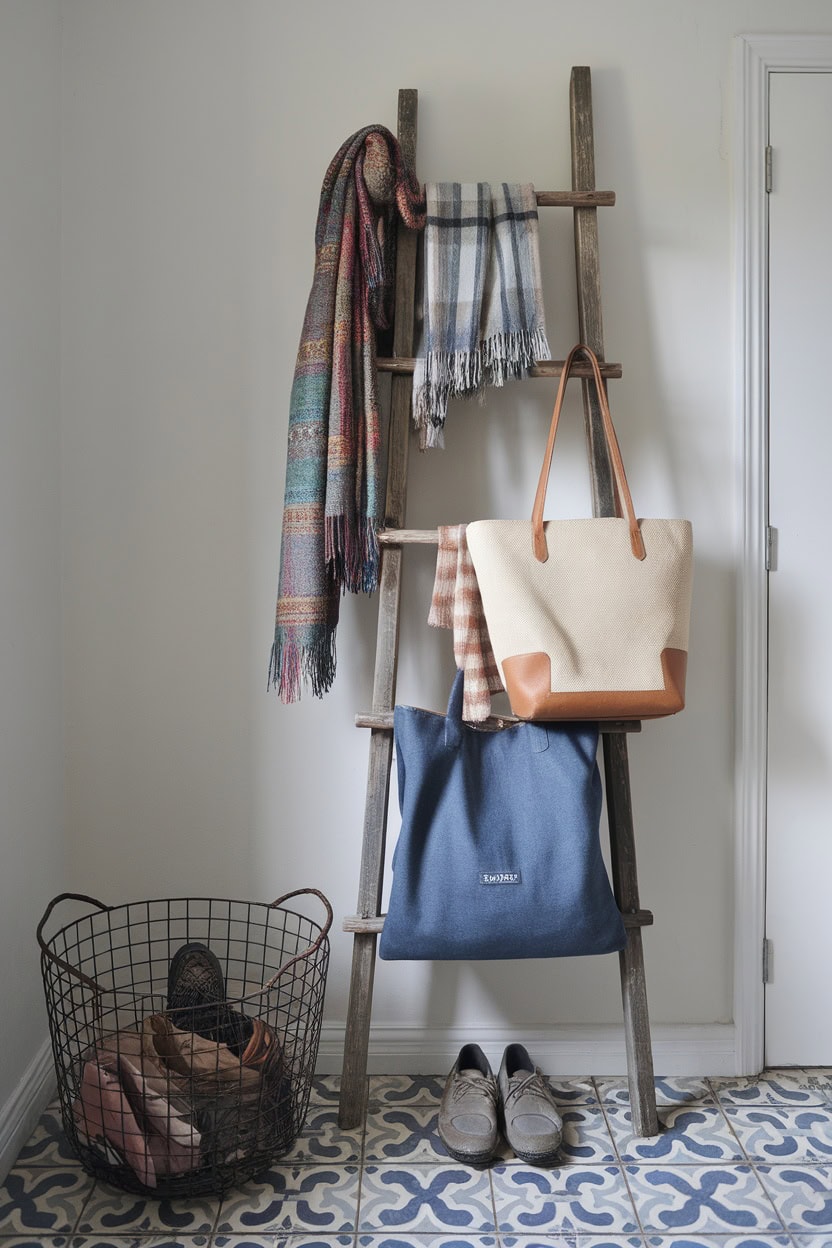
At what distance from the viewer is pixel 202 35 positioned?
1765 millimetres

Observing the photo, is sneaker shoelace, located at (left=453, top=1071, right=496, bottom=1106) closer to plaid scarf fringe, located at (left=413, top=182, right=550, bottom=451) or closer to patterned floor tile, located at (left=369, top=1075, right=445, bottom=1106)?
patterned floor tile, located at (left=369, top=1075, right=445, bottom=1106)

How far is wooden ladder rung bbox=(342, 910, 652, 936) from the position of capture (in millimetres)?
1635

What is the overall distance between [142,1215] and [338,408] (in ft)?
4.14

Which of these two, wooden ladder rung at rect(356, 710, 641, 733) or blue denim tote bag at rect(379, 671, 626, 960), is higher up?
wooden ladder rung at rect(356, 710, 641, 733)

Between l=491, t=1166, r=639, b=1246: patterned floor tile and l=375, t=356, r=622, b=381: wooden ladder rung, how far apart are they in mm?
1281

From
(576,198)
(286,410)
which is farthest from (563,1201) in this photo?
(576,198)

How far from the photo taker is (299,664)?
1.63 m

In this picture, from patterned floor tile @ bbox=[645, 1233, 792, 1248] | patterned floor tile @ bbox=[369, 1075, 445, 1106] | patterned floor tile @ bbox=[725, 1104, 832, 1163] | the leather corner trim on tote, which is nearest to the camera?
patterned floor tile @ bbox=[645, 1233, 792, 1248]

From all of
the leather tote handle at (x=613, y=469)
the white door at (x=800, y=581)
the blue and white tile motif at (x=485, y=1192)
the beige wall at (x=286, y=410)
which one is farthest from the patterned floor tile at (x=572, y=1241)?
the leather tote handle at (x=613, y=469)

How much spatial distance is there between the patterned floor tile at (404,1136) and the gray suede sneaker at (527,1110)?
121 mm

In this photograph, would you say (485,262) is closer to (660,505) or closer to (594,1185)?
(660,505)

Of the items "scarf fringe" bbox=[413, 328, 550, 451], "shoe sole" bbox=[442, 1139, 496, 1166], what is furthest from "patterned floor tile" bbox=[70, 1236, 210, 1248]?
"scarf fringe" bbox=[413, 328, 550, 451]

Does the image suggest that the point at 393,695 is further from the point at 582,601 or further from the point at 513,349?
the point at 513,349

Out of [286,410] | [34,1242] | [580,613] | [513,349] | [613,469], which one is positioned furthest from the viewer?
[286,410]
